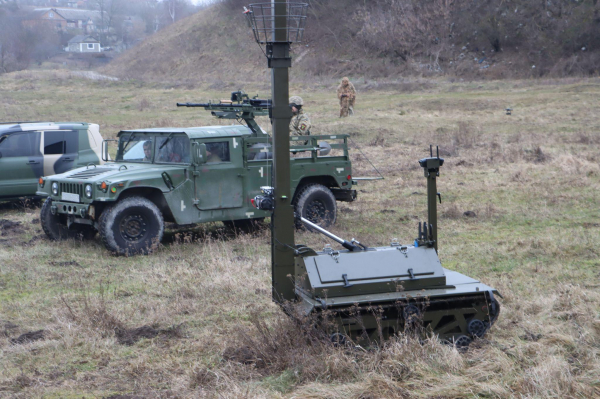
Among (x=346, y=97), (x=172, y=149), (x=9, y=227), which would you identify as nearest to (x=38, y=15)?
(x=346, y=97)

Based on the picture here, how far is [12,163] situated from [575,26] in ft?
140

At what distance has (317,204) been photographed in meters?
10.2

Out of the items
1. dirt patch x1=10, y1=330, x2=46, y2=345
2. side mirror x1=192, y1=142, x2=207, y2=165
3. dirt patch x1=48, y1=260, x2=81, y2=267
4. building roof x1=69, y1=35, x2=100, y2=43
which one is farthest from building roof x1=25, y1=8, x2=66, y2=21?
dirt patch x1=10, y1=330, x2=46, y2=345

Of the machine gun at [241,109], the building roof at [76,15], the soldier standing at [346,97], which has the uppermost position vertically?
the building roof at [76,15]

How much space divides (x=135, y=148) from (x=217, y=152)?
127 centimetres

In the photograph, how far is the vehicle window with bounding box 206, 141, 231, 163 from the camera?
9.15m

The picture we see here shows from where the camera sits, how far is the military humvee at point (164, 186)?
8477 millimetres

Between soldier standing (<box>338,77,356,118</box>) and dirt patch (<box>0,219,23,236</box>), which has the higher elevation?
soldier standing (<box>338,77,356,118</box>)

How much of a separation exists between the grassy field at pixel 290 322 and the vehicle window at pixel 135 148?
Answer: 1.26 m

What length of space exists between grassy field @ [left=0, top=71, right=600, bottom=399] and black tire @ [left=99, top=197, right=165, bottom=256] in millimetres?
225

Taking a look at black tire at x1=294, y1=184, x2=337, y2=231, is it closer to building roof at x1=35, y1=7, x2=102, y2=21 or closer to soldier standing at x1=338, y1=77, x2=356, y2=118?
soldier standing at x1=338, y1=77, x2=356, y2=118

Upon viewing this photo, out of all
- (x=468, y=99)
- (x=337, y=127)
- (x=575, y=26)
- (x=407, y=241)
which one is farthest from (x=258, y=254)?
(x=575, y=26)

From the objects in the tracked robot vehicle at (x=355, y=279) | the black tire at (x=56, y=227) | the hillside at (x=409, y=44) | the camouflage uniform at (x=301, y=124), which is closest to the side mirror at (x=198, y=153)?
the black tire at (x=56, y=227)

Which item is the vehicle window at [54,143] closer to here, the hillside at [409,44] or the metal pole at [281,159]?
the metal pole at [281,159]
